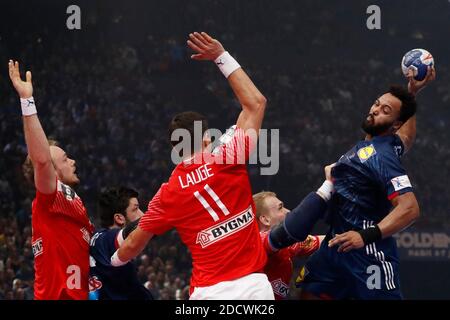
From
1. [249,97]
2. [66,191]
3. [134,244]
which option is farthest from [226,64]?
[66,191]

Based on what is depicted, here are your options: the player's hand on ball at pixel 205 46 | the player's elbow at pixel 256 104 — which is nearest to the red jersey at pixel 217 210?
the player's elbow at pixel 256 104

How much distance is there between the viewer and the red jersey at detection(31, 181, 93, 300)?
517 centimetres

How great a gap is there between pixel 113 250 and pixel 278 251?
1.09 metres

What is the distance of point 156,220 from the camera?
4582 millimetres

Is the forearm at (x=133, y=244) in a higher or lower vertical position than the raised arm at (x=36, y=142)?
lower

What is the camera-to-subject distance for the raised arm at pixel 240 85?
4.47m

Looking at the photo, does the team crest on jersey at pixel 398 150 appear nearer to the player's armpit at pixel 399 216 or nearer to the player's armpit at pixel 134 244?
the player's armpit at pixel 399 216

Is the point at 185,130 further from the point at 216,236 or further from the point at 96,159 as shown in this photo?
the point at 96,159

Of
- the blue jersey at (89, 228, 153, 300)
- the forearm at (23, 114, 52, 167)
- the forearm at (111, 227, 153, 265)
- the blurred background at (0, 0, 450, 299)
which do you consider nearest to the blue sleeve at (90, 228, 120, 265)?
the blue jersey at (89, 228, 153, 300)

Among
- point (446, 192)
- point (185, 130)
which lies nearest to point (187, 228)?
point (185, 130)

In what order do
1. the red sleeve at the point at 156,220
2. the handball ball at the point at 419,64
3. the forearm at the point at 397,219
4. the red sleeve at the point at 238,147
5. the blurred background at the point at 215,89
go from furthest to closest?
the blurred background at the point at 215,89, the handball ball at the point at 419,64, the forearm at the point at 397,219, the red sleeve at the point at 156,220, the red sleeve at the point at 238,147

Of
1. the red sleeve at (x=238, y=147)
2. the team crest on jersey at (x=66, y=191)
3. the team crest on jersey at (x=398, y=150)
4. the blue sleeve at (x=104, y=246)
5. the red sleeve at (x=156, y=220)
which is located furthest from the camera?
the blue sleeve at (x=104, y=246)

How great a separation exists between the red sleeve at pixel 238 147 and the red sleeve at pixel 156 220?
45 centimetres

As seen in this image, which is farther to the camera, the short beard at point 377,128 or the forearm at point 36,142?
the short beard at point 377,128
